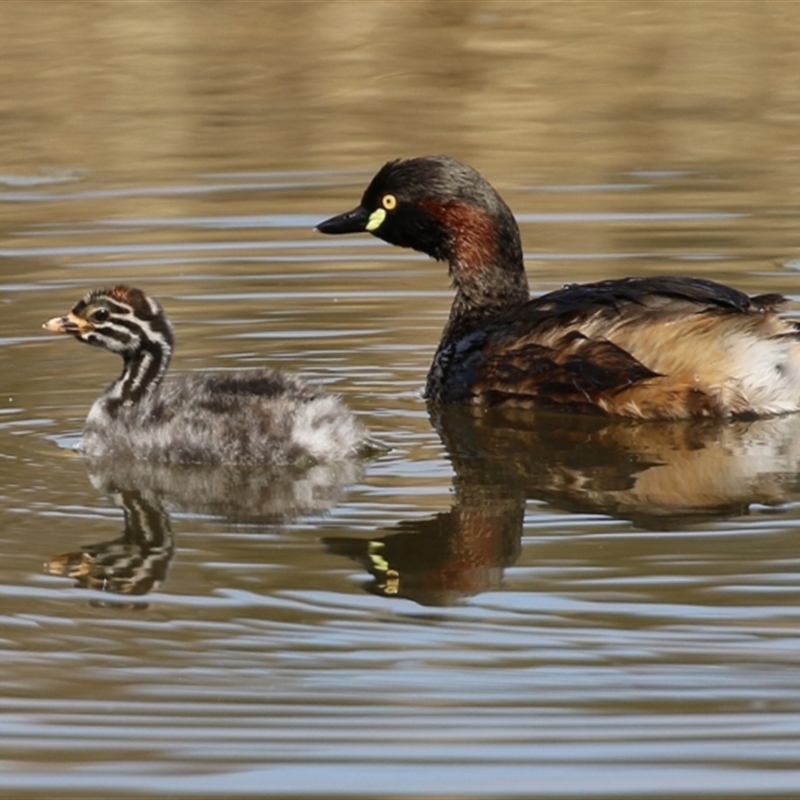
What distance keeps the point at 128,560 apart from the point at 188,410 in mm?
1221

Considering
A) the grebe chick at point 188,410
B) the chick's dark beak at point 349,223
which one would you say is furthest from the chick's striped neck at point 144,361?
the chick's dark beak at point 349,223

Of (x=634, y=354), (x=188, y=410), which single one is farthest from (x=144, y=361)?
(x=634, y=354)

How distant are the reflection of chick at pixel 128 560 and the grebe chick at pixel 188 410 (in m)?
0.64

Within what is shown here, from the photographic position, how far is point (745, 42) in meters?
17.2

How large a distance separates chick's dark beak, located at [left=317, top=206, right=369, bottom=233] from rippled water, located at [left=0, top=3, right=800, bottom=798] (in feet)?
1.60

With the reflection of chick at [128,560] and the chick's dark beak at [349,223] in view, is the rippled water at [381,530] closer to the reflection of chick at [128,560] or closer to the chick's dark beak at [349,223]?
the reflection of chick at [128,560]

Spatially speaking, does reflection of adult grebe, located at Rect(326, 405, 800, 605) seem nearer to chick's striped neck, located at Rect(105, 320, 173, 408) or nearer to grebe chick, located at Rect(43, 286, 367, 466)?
grebe chick, located at Rect(43, 286, 367, 466)

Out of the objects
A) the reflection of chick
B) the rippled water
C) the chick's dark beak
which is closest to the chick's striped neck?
the rippled water

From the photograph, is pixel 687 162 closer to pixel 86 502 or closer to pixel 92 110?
pixel 92 110

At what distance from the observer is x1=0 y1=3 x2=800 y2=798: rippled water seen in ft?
16.3

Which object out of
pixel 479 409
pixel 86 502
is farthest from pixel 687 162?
pixel 86 502

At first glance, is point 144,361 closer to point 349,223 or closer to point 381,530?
point 381,530

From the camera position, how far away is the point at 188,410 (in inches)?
305

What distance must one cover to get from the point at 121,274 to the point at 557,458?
13.2 ft
